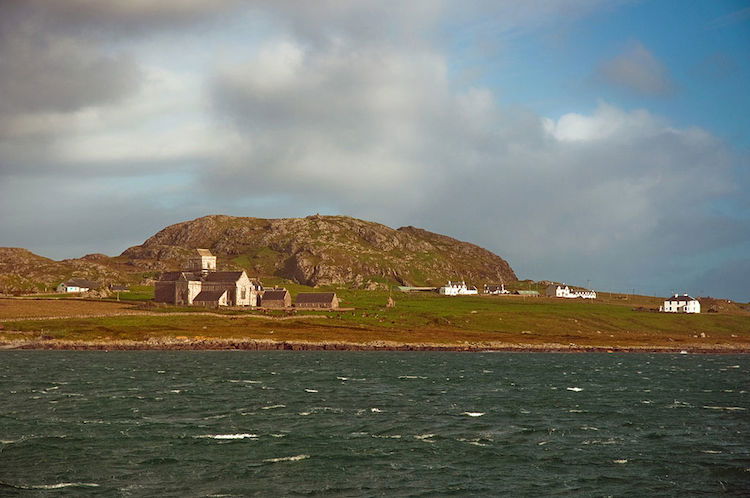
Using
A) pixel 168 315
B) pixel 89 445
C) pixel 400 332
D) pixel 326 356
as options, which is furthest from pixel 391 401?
pixel 168 315

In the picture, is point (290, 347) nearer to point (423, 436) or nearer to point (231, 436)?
point (231, 436)

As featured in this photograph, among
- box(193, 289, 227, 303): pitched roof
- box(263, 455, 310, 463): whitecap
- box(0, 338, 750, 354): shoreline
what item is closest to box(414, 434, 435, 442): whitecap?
box(263, 455, 310, 463): whitecap

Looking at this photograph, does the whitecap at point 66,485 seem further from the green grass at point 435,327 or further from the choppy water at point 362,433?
the green grass at point 435,327

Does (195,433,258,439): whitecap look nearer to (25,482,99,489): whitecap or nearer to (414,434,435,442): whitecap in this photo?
(414,434,435,442): whitecap

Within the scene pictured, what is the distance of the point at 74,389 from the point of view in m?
69.2

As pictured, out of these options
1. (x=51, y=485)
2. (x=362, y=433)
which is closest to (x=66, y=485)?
(x=51, y=485)

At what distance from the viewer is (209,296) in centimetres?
19512

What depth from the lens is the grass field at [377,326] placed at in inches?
5536

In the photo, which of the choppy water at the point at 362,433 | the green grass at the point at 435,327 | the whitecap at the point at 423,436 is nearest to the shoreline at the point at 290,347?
the green grass at the point at 435,327

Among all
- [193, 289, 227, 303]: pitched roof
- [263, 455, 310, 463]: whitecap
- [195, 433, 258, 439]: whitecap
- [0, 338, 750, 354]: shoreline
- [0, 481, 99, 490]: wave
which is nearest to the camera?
[0, 481, 99, 490]: wave

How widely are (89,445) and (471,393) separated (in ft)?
128

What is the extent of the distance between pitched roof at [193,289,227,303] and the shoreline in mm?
61169

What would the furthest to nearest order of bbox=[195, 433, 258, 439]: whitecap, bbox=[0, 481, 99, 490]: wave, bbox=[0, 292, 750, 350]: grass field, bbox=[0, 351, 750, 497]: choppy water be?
bbox=[0, 292, 750, 350]: grass field, bbox=[195, 433, 258, 439]: whitecap, bbox=[0, 351, 750, 497]: choppy water, bbox=[0, 481, 99, 490]: wave

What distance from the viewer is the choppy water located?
3638 cm
